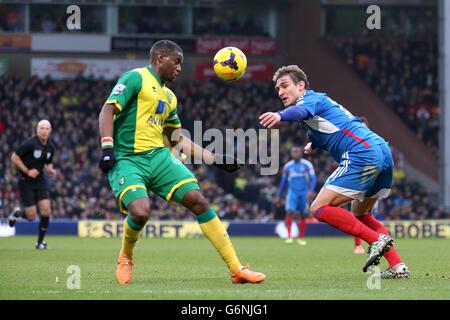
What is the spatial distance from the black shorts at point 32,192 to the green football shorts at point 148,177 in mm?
8975

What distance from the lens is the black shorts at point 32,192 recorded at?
19484mm

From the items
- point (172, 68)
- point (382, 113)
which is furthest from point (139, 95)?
point (382, 113)

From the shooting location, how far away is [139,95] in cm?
1077

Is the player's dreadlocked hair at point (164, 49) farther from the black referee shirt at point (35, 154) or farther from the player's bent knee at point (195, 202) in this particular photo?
the black referee shirt at point (35, 154)

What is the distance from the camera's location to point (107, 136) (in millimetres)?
10375

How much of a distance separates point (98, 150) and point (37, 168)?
1697 centimetres

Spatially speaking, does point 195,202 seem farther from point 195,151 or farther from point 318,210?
point 318,210

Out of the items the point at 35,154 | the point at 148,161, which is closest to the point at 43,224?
the point at 35,154

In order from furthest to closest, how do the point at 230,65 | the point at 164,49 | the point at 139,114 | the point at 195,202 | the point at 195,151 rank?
the point at 230,65
the point at 195,151
the point at 164,49
the point at 139,114
the point at 195,202

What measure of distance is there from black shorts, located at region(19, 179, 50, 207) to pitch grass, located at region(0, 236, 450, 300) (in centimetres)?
132

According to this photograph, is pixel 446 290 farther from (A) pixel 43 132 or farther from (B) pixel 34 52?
(B) pixel 34 52

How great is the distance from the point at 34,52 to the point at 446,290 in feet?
106

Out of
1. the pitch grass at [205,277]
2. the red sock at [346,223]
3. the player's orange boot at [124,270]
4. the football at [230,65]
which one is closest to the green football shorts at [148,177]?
the player's orange boot at [124,270]

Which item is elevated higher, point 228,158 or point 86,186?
point 228,158
